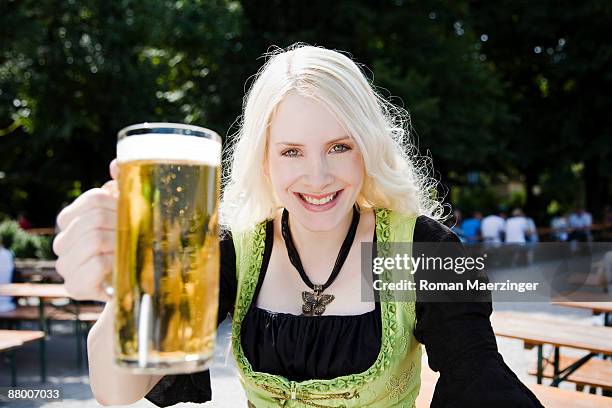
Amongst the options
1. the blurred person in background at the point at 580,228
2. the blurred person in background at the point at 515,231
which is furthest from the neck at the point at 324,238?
the blurred person in background at the point at 580,228

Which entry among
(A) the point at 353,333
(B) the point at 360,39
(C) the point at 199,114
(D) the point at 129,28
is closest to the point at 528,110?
(B) the point at 360,39

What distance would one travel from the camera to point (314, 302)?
5.59 feet

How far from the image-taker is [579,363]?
4121 mm

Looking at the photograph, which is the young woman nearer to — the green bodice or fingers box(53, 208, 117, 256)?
the green bodice

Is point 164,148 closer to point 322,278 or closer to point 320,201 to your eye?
point 320,201

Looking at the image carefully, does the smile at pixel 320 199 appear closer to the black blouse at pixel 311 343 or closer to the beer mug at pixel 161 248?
the black blouse at pixel 311 343

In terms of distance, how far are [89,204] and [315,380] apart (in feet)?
2.78

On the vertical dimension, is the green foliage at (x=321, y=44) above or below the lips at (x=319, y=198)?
above

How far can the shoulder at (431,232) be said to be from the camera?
64.9 inches

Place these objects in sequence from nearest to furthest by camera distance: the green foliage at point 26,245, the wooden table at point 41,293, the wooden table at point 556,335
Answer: the wooden table at point 556,335 < the wooden table at point 41,293 < the green foliage at point 26,245

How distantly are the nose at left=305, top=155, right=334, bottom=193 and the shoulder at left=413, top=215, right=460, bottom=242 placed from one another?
351 mm

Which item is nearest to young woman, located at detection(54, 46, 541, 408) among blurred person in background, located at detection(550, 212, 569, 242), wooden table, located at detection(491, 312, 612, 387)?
wooden table, located at detection(491, 312, 612, 387)

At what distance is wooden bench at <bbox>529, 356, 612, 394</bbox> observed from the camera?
3857 millimetres

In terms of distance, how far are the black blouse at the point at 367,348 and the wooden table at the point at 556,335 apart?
2407 mm
